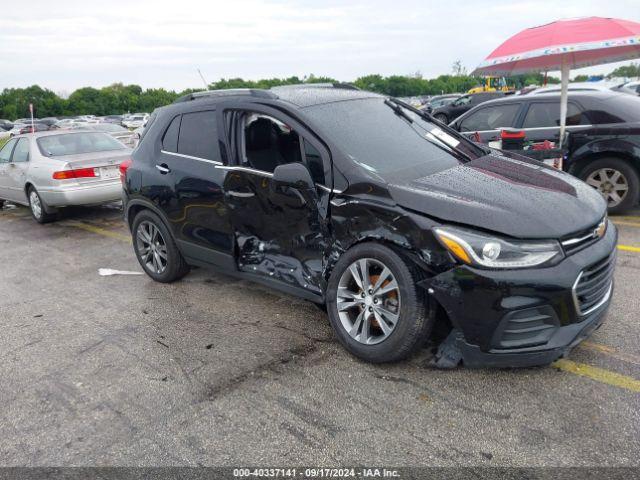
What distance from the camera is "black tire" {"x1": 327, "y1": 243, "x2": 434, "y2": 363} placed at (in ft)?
10.2

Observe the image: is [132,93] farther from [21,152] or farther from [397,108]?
[397,108]

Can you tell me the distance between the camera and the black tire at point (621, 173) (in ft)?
21.0

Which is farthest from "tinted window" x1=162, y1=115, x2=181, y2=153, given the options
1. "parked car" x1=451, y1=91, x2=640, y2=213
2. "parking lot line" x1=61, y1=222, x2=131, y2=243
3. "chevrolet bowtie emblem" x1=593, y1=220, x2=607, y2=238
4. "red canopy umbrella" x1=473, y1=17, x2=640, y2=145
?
"parked car" x1=451, y1=91, x2=640, y2=213

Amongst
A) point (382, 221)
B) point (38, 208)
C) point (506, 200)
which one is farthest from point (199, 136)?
point (38, 208)

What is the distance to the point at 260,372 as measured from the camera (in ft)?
11.4

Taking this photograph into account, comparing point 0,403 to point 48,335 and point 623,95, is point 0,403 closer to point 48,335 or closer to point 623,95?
point 48,335

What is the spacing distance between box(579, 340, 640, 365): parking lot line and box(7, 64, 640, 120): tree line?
205ft

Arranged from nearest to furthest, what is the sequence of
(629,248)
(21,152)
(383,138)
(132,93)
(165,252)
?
(383,138) → (165,252) → (629,248) → (21,152) → (132,93)

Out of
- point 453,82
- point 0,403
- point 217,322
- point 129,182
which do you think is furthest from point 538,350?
point 453,82

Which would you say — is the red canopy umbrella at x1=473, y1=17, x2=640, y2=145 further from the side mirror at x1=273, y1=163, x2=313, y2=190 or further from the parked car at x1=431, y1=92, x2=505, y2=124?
the parked car at x1=431, y1=92, x2=505, y2=124

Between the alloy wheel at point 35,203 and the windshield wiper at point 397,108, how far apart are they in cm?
655

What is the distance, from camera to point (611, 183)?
260 inches

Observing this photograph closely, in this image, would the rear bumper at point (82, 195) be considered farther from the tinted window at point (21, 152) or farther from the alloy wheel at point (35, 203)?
the tinted window at point (21, 152)

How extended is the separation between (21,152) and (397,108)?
24.0ft
